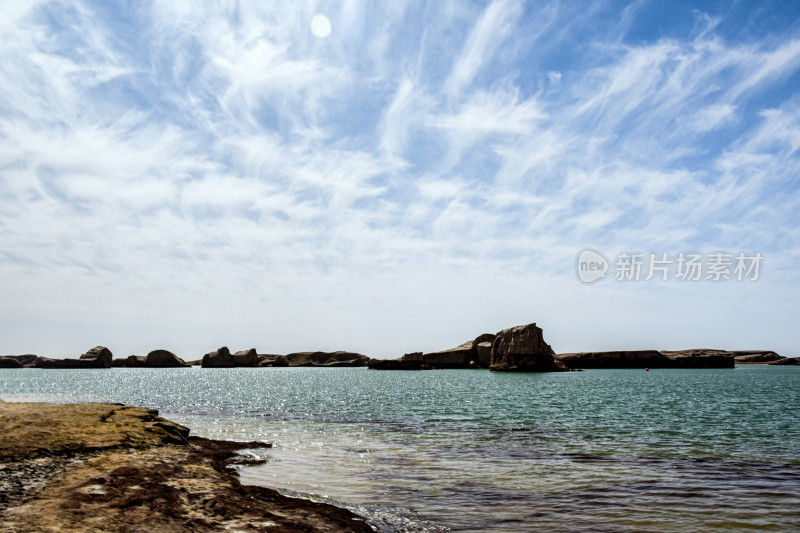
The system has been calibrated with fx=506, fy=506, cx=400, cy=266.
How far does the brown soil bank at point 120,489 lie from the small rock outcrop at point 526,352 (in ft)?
444

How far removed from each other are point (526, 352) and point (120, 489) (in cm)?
14416

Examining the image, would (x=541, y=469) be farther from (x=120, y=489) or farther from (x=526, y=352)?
(x=526, y=352)

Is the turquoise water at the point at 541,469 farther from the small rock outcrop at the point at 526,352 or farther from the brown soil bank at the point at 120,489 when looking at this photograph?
the small rock outcrop at the point at 526,352

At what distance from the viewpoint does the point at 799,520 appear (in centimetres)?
1364

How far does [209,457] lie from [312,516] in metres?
10.3

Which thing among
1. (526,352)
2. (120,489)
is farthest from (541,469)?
(526,352)

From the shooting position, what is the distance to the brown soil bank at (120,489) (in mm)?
10742

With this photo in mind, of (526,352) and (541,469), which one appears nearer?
(541,469)

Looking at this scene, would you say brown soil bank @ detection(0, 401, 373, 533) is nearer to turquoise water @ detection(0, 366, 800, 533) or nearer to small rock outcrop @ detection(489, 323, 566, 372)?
turquoise water @ detection(0, 366, 800, 533)

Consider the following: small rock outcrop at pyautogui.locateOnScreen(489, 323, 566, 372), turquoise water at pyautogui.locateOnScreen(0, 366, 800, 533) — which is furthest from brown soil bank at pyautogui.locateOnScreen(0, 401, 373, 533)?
small rock outcrop at pyautogui.locateOnScreen(489, 323, 566, 372)

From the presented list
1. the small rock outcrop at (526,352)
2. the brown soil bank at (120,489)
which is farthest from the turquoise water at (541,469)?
the small rock outcrop at (526,352)

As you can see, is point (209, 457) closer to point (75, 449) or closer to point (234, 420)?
point (75, 449)

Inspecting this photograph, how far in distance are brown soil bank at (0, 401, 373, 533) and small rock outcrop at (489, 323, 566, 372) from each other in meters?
135

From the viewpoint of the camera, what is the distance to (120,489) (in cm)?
1284
